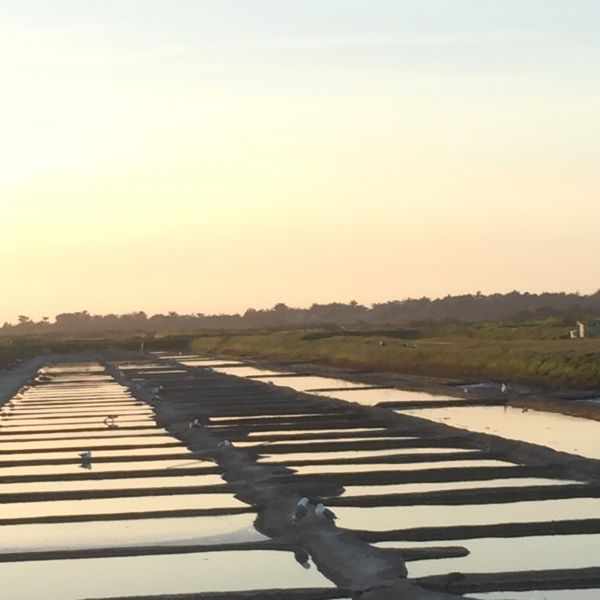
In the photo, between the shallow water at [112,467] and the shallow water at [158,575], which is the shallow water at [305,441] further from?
the shallow water at [158,575]

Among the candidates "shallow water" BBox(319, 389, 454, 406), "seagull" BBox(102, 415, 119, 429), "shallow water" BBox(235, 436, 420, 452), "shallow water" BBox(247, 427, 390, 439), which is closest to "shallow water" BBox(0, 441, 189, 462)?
"shallow water" BBox(235, 436, 420, 452)

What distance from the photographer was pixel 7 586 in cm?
1150

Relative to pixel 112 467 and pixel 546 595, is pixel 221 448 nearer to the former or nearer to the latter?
pixel 112 467

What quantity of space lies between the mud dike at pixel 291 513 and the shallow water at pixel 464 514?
0.11 ft

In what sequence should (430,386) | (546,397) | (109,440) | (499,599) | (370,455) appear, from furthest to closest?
(430,386), (546,397), (109,440), (370,455), (499,599)

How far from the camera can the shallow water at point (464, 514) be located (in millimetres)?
13977

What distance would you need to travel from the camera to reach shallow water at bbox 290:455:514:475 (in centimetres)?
1906

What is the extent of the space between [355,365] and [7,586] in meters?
54.3

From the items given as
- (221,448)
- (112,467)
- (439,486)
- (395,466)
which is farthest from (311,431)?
(439,486)

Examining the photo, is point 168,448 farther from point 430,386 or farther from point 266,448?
point 430,386

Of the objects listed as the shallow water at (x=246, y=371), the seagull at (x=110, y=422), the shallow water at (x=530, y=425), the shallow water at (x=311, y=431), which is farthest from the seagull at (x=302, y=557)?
the shallow water at (x=246, y=371)

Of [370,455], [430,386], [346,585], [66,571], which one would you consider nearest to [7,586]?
[66,571]

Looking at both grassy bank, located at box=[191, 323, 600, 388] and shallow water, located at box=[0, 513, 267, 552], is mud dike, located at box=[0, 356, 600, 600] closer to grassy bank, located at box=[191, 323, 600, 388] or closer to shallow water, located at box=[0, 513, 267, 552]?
shallow water, located at box=[0, 513, 267, 552]

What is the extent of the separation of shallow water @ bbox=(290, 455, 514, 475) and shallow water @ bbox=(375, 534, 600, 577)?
625 cm
